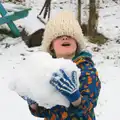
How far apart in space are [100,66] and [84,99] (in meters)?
5.08

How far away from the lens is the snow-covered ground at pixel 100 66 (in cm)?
510

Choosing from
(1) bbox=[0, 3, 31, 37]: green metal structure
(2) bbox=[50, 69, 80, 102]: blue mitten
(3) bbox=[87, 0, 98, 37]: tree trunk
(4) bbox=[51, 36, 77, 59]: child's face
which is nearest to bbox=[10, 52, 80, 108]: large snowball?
(2) bbox=[50, 69, 80, 102]: blue mitten

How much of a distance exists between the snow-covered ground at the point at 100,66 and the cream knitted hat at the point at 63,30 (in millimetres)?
2953

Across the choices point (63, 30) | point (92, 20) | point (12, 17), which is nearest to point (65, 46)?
point (63, 30)

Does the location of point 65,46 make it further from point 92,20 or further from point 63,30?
point 92,20

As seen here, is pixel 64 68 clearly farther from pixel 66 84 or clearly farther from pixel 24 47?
pixel 24 47

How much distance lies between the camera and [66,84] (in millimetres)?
1739

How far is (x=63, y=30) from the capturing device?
2020 mm

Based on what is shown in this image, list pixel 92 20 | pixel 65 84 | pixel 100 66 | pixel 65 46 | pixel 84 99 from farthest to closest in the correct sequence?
pixel 92 20, pixel 100 66, pixel 65 46, pixel 84 99, pixel 65 84

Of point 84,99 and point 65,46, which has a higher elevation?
point 65,46

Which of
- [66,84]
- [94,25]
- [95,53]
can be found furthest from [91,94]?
[94,25]

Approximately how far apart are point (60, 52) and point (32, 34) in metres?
5.94

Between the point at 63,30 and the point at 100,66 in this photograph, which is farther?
the point at 100,66

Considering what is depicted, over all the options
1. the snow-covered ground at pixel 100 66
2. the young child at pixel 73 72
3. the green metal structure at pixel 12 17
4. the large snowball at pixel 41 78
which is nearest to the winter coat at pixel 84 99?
the young child at pixel 73 72
